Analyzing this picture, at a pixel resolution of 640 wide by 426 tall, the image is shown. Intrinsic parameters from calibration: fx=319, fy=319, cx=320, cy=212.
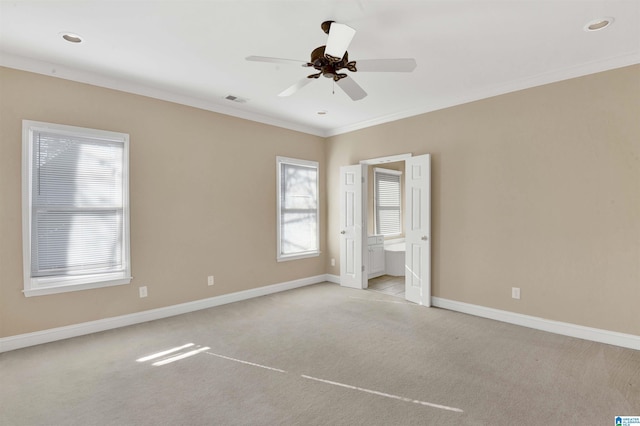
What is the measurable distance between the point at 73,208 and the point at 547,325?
5291 millimetres

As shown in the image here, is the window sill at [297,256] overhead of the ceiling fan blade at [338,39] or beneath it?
beneath

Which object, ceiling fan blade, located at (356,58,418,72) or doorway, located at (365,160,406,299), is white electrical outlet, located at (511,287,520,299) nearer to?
doorway, located at (365,160,406,299)

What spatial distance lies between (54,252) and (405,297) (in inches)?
172

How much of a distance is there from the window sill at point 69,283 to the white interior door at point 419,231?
369 centimetres

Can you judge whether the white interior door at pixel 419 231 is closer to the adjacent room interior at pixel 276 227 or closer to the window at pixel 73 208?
the adjacent room interior at pixel 276 227

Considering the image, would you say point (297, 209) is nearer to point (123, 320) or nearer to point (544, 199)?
point (123, 320)

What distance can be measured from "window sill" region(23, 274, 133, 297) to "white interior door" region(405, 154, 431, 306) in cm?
369

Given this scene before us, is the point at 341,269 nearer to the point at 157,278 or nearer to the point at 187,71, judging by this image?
the point at 157,278

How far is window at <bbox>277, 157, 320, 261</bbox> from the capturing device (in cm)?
536

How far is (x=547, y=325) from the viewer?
3541 millimetres

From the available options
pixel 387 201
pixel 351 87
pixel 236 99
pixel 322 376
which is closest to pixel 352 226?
pixel 387 201

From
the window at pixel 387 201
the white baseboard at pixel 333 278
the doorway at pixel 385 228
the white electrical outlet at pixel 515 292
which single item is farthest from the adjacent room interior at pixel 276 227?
the window at pixel 387 201

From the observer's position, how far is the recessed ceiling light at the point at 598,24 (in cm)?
252

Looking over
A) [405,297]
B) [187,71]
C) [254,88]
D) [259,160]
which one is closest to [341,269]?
[405,297]
